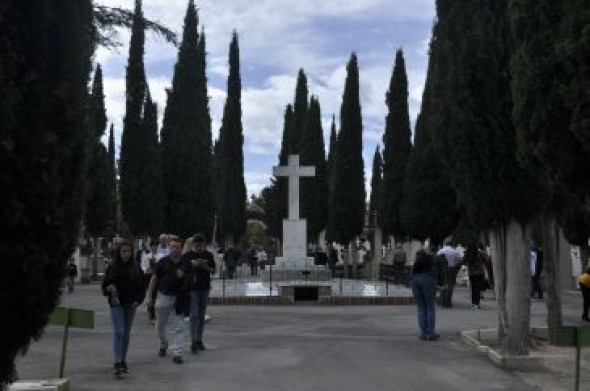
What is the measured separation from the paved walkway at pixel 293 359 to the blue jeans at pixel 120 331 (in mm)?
306

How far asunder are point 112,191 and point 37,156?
44.5 m

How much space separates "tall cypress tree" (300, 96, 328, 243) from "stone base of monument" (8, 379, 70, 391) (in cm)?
4103

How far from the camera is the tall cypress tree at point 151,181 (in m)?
39.6

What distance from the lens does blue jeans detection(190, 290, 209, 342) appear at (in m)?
12.6

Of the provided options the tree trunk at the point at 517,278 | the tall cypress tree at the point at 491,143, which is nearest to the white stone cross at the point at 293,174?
the tall cypress tree at the point at 491,143

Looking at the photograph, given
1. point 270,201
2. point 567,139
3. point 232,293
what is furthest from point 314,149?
point 567,139

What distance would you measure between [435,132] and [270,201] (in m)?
59.5

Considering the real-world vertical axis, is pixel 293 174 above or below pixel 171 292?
above

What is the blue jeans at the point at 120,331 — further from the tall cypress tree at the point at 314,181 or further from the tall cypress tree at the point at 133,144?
the tall cypress tree at the point at 314,181

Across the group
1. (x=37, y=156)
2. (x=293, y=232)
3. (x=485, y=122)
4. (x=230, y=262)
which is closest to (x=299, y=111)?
(x=230, y=262)

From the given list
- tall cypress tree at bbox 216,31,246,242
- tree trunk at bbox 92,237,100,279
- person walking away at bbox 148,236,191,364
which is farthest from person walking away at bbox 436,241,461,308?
tall cypress tree at bbox 216,31,246,242

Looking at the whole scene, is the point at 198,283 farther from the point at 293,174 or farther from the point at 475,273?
the point at 293,174

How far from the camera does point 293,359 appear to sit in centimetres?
1202

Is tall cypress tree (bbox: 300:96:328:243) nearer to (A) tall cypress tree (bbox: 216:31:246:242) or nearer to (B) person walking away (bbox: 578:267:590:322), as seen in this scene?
(A) tall cypress tree (bbox: 216:31:246:242)
